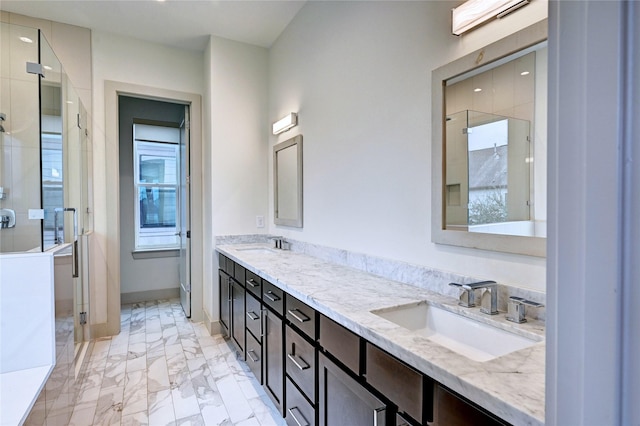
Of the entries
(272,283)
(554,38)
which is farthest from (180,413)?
(554,38)

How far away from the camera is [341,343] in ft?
4.07

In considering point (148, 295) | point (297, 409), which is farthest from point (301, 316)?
point (148, 295)

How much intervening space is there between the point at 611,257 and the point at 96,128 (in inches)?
147

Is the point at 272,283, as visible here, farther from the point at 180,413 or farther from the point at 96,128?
the point at 96,128

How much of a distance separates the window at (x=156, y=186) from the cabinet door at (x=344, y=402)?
3589 millimetres

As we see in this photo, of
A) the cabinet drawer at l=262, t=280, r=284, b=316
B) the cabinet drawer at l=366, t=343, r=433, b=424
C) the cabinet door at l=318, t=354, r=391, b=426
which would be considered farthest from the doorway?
the cabinet drawer at l=366, t=343, r=433, b=424

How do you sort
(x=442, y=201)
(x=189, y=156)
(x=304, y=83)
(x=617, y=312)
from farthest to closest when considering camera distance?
(x=189, y=156), (x=304, y=83), (x=442, y=201), (x=617, y=312)

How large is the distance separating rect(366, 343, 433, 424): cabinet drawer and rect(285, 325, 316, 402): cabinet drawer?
421mm

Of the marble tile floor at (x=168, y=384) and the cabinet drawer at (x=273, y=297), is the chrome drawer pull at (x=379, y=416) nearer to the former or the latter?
the cabinet drawer at (x=273, y=297)

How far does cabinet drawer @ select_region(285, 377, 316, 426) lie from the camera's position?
4.83 feet

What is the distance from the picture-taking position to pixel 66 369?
2.08 meters

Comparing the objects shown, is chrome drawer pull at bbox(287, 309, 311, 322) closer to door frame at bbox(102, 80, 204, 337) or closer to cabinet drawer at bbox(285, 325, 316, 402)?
cabinet drawer at bbox(285, 325, 316, 402)

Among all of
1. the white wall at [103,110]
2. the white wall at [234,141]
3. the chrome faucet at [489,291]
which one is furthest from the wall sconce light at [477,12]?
the white wall at [103,110]

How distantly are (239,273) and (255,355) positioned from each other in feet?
1.96
